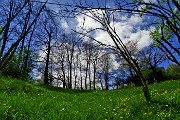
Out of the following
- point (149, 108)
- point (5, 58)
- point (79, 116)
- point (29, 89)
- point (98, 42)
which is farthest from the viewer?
point (29, 89)

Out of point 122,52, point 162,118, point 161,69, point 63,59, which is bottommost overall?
point 162,118

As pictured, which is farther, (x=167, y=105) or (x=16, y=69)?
(x=16, y=69)

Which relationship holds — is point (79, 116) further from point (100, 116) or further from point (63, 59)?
point (63, 59)

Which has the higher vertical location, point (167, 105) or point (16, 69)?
point (16, 69)

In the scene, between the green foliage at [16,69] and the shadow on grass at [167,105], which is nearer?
the shadow on grass at [167,105]

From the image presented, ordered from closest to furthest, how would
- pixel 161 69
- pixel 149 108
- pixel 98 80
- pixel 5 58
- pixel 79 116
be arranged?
pixel 5 58
pixel 79 116
pixel 149 108
pixel 161 69
pixel 98 80

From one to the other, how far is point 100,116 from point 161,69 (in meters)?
53.7

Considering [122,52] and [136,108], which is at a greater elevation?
[122,52]

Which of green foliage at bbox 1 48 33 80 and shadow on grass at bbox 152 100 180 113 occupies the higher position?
green foliage at bbox 1 48 33 80

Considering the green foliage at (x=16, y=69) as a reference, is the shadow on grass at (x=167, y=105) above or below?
below

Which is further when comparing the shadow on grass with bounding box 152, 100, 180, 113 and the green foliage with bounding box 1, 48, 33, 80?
the green foliage with bounding box 1, 48, 33, 80

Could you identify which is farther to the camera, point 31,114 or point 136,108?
point 136,108

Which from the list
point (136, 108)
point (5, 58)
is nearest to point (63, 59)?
point (136, 108)

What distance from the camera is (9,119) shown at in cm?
824
